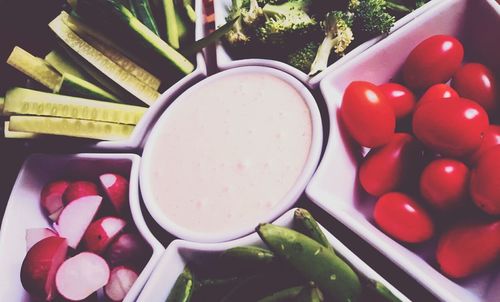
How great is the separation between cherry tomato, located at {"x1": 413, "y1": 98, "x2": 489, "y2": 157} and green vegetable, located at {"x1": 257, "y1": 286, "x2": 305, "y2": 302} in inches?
19.9

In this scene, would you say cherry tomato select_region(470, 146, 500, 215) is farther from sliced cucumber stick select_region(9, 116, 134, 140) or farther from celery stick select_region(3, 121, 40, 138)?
celery stick select_region(3, 121, 40, 138)

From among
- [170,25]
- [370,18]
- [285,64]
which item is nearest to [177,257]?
[285,64]

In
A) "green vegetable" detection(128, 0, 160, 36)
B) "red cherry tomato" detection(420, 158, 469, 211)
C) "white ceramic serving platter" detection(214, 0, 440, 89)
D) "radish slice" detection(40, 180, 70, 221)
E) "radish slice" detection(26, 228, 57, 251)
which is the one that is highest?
"green vegetable" detection(128, 0, 160, 36)

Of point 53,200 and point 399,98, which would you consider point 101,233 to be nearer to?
point 53,200

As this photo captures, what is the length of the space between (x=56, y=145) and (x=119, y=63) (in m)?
0.34

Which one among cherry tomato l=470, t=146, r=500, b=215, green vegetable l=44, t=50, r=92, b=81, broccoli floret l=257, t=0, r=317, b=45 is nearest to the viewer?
cherry tomato l=470, t=146, r=500, b=215

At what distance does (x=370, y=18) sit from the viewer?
1.47 meters

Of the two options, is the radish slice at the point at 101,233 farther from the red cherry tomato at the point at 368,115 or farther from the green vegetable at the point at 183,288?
the red cherry tomato at the point at 368,115

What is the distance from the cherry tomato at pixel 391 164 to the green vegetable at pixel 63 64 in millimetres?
995

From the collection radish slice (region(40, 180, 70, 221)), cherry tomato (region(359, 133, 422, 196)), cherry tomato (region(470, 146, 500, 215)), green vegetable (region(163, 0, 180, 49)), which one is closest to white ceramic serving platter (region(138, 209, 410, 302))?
cherry tomato (region(359, 133, 422, 196))

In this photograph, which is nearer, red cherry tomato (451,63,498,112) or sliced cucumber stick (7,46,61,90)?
red cherry tomato (451,63,498,112)

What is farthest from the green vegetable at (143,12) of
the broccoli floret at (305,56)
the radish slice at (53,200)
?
the radish slice at (53,200)

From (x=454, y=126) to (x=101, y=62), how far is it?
109cm

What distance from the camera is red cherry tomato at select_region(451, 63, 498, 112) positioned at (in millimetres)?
1361
